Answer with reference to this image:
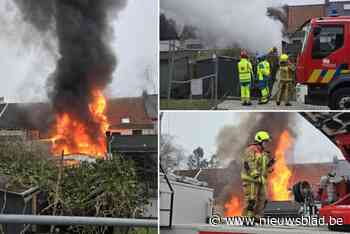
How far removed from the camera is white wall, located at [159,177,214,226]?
260 centimetres

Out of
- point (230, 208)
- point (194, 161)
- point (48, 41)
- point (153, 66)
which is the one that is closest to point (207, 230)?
point (230, 208)

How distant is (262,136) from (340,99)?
17.6 inches

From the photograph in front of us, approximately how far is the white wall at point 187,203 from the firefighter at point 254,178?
0.19 metres

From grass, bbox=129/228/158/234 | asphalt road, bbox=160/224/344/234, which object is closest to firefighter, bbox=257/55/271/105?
asphalt road, bbox=160/224/344/234

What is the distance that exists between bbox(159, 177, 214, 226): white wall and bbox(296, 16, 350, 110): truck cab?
0.76 metres

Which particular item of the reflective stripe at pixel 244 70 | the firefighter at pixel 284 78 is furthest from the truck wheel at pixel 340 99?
the reflective stripe at pixel 244 70

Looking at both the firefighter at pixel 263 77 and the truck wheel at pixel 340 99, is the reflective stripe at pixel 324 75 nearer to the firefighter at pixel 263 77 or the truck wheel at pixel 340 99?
the truck wheel at pixel 340 99

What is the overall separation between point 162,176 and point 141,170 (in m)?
0.95

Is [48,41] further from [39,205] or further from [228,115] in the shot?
[228,115]

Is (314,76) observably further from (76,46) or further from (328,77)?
(76,46)

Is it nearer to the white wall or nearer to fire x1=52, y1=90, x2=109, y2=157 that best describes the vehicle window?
the white wall

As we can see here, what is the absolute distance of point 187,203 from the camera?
2635 mm

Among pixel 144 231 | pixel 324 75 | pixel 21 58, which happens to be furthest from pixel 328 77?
pixel 21 58

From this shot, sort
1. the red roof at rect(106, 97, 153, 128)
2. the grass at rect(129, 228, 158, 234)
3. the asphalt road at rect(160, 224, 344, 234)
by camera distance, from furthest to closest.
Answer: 1. the red roof at rect(106, 97, 153, 128)
2. the grass at rect(129, 228, 158, 234)
3. the asphalt road at rect(160, 224, 344, 234)
